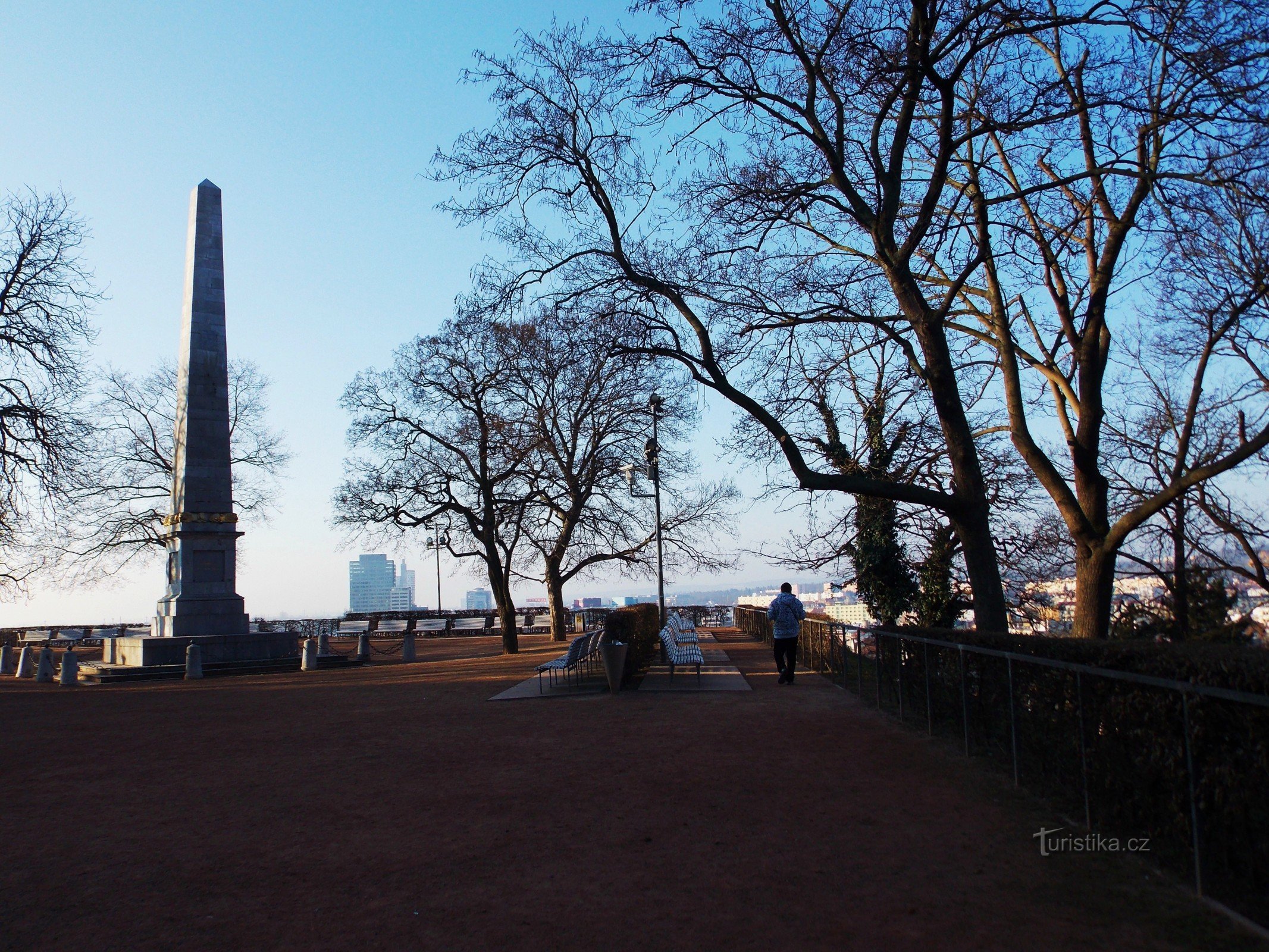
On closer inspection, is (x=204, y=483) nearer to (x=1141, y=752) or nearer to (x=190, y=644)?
(x=190, y=644)

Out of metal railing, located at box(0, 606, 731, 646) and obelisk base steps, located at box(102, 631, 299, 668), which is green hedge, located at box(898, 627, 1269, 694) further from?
metal railing, located at box(0, 606, 731, 646)

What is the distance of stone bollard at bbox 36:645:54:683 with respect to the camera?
2330 centimetres

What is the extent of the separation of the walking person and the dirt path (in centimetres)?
355

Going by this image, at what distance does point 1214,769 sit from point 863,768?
409cm

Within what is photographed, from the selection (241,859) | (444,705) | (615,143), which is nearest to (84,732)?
(444,705)

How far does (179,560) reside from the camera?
2372 centimetres

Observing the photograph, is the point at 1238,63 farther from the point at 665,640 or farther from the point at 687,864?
the point at 665,640

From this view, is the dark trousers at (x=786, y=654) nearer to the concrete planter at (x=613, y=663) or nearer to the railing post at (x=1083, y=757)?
the concrete planter at (x=613, y=663)

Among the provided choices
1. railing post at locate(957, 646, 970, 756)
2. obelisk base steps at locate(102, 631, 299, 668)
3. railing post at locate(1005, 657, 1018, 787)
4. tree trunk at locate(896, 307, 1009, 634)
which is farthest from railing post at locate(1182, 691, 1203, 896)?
obelisk base steps at locate(102, 631, 299, 668)

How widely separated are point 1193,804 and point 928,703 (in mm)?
5441

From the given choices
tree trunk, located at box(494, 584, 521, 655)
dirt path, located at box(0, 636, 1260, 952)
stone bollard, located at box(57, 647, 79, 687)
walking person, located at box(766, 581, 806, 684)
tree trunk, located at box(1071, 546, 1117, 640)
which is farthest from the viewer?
tree trunk, located at box(494, 584, 521, 655)

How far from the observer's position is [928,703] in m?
10.3

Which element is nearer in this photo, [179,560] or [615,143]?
[615,143]

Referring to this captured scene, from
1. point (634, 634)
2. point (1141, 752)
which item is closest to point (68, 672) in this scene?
point (634, 634)
